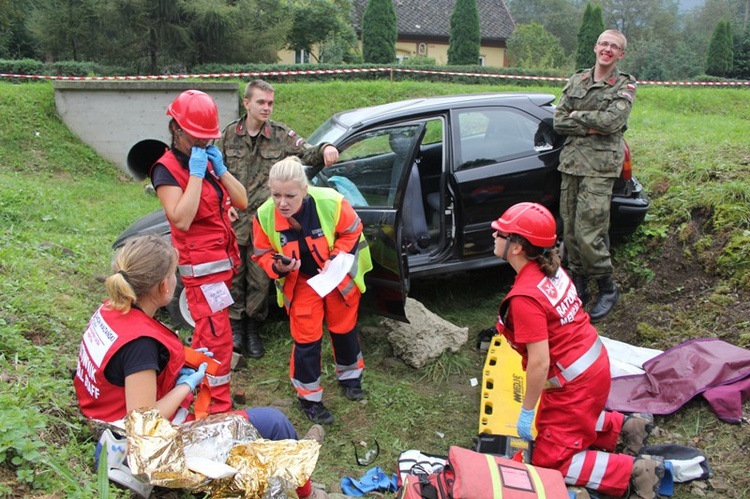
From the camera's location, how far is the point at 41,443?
7.43 feet

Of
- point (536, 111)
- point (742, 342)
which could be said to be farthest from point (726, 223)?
point (536, 111)

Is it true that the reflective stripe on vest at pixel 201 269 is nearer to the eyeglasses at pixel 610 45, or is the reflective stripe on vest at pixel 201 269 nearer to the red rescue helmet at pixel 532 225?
the red rescue helmet at pixel 532 225

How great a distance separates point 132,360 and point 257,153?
2455mm

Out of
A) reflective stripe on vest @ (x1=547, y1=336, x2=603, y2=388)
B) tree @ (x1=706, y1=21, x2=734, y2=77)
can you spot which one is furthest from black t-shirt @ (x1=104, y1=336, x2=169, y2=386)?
tree @ (x1=706, y1=21, x2=734, y2=77)

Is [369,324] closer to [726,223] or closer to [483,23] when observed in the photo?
[726,223]

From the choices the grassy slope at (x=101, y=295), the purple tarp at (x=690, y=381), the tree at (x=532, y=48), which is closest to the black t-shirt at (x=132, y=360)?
the grassy slope at (x=101, y=295)

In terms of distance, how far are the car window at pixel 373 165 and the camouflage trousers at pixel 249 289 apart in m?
0.86

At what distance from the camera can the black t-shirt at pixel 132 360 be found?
218 cm

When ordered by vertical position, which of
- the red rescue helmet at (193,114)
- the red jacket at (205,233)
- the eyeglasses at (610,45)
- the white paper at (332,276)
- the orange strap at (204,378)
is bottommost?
the orange strap at (204,378)

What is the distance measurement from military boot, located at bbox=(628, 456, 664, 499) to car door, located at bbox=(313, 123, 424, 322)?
173 centimetres

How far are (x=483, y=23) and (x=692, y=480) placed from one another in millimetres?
36239

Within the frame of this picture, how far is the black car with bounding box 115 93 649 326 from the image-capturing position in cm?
451

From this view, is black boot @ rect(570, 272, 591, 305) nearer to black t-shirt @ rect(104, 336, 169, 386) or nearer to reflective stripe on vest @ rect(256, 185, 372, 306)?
reflective stripe on vest @ rect(256, 185, 372, 306)

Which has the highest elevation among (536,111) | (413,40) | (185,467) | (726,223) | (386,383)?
(413,40)
